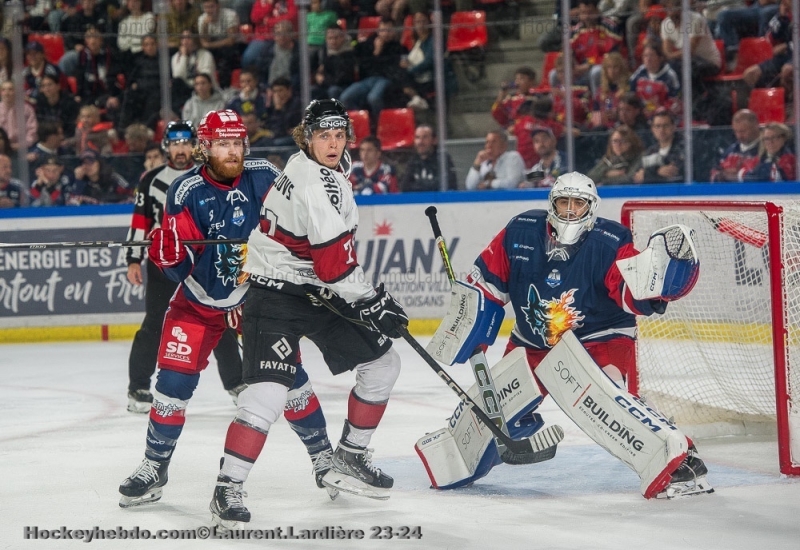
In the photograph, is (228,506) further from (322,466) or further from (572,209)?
(572,209)

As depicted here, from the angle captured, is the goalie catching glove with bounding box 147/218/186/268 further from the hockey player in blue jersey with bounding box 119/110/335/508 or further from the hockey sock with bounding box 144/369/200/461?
the hockey sock with bounding box 144/369/200/461

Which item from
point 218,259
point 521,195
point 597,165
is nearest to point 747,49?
point 597,165

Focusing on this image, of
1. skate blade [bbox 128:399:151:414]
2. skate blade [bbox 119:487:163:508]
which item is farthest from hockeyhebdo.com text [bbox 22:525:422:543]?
skate blade [bbox 128:399:151:414]

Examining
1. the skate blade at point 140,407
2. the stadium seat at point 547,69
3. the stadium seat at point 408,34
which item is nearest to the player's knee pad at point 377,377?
the skate blade at point 140,407

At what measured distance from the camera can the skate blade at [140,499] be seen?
354cm

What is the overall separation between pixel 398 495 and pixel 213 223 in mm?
986

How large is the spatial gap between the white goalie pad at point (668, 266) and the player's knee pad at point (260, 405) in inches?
42.9

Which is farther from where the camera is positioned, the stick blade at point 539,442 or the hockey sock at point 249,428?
the stick blade at point 539,442

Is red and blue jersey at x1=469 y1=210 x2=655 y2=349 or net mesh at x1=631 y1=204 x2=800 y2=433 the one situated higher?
red and blue jersey at x1=469 y1=210 x2=655 y2=349

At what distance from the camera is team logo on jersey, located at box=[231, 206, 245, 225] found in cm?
363

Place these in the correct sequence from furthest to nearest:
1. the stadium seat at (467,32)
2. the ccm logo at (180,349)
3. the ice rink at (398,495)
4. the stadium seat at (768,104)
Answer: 1. the stadium seat at (467,32)
2. the stadium seat at (768,104)
3. the ccm logo at (180,349)
4. the ice rink at (398,495)

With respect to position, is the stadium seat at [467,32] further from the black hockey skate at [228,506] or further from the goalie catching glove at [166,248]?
the black hockey skate at [228,506]

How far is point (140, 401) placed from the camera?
521 cm

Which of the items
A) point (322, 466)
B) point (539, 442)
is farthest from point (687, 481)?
point (322, 466)
